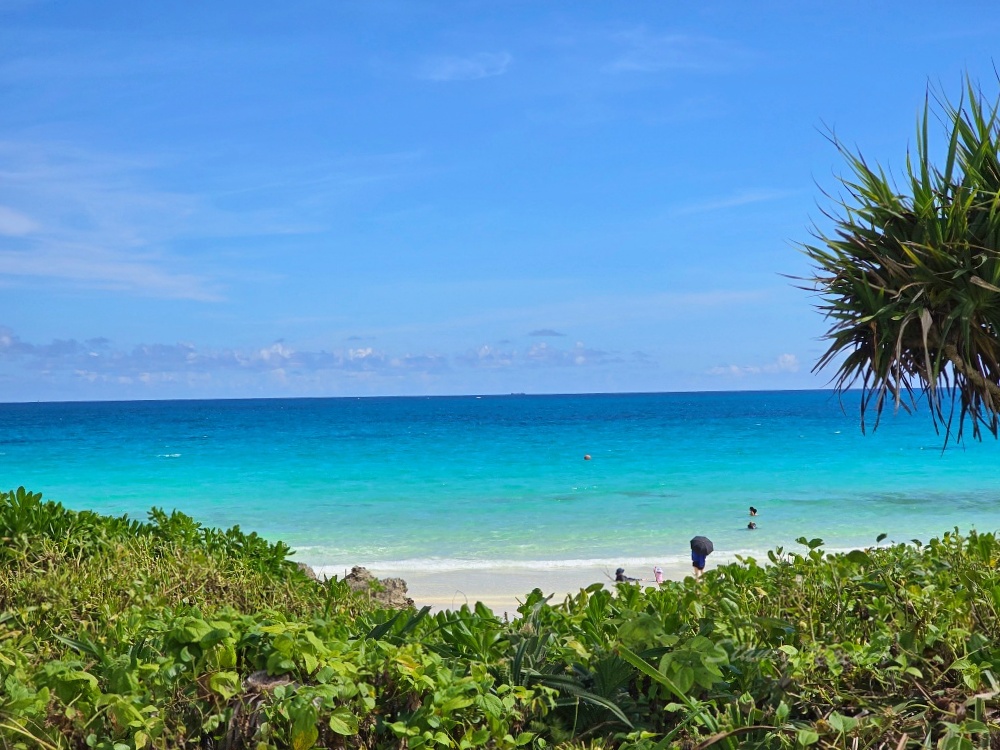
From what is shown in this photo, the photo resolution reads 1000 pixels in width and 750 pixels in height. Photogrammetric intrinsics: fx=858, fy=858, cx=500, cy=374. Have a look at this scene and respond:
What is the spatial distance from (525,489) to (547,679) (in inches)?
1029

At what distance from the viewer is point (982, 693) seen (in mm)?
2322

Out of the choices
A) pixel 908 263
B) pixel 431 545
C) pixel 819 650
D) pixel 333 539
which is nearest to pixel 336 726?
pixel 819 650

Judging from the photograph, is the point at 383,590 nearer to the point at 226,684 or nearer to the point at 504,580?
the point at 226,684

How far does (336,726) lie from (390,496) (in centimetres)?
2501

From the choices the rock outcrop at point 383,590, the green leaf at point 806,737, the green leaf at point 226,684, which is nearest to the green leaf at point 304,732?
the green leaf at point 226,684

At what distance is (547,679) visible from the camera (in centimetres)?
235

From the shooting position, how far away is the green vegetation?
216cm

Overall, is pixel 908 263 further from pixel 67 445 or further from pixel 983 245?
pixel 67 445

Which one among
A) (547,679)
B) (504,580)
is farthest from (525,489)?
(547,679)

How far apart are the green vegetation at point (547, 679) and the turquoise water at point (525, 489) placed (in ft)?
21.6

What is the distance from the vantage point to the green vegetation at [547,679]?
2158mm

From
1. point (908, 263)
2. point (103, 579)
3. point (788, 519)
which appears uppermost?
point (908, 263)

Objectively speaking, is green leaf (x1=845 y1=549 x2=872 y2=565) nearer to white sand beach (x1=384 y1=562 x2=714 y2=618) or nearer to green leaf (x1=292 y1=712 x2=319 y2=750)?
green leaf (x1=292 y1=712 x2=319 y2=750)

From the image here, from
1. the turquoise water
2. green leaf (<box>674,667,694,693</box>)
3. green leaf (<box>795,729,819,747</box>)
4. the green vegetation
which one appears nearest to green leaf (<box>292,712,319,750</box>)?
the green vegetation
